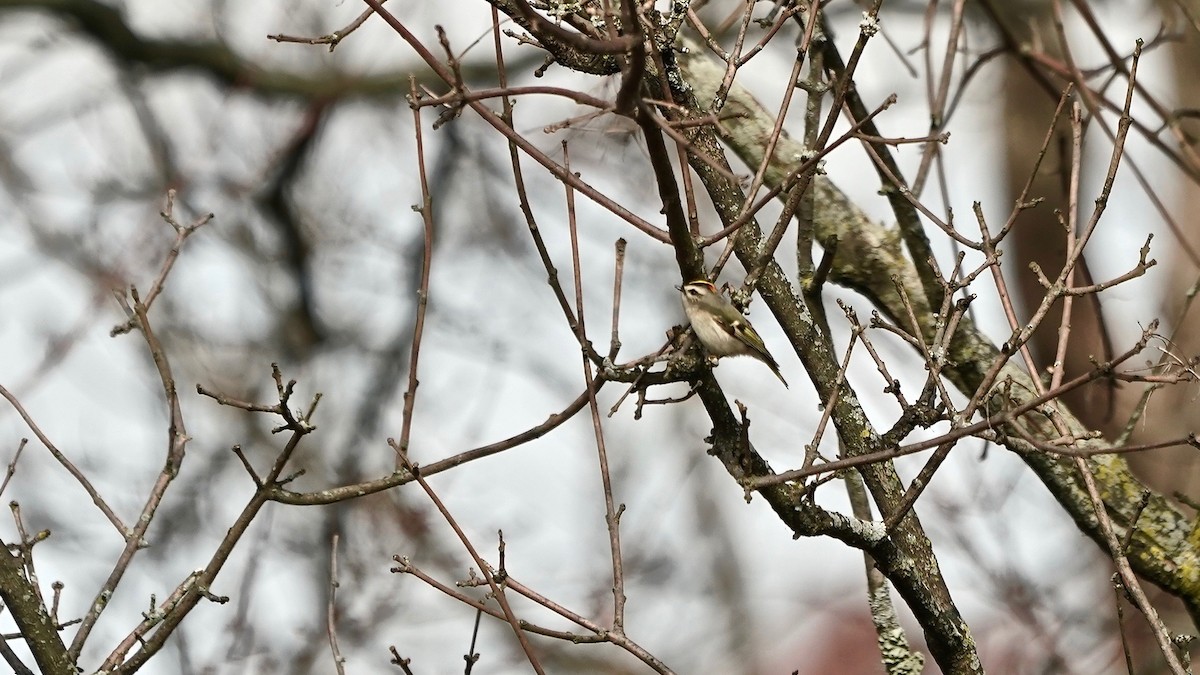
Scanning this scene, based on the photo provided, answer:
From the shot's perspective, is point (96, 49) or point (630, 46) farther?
point (96, 49)

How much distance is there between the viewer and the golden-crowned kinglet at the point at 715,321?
2.64m

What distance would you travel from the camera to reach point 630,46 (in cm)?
171

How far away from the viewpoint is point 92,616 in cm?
284

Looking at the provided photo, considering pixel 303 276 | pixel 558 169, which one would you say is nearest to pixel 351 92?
pixel 303 276

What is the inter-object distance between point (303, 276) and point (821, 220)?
8.03 metres

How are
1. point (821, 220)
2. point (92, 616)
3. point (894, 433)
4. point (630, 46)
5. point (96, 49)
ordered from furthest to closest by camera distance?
point (96, 49) → point (821, 220) → point (92, 616) → point (894, 433) → point (630, 46)

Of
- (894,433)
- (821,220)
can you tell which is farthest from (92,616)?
(821,220)

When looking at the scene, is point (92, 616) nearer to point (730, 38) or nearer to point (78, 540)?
point (78, 540)

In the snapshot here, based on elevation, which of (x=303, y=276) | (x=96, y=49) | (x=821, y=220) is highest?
(x=96, y=49)

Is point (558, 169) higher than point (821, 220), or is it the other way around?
point (821, 220)

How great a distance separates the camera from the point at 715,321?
3086mm

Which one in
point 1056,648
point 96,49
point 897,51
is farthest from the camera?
point 96,49

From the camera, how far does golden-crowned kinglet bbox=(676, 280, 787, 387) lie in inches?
104

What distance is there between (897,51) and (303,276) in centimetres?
793
